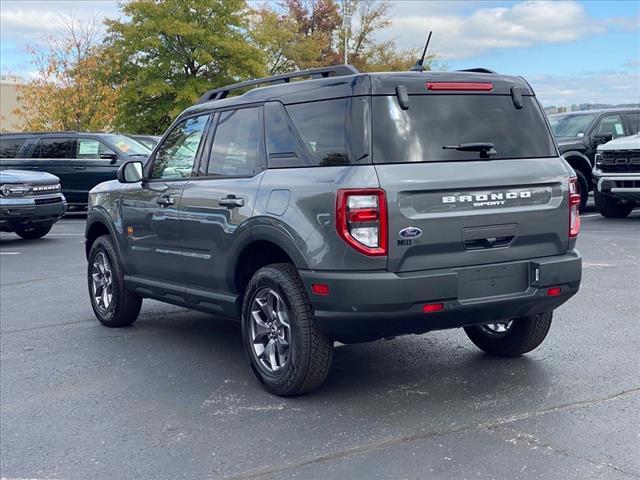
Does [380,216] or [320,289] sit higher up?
[380,216]

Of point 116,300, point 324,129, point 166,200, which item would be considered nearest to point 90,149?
point 116,300

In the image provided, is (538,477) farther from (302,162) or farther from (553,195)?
(302,162)

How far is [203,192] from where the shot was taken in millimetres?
5836

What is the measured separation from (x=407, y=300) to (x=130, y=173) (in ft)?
10.8

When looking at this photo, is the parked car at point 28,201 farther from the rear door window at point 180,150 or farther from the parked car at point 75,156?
the rear door window at point 180,150

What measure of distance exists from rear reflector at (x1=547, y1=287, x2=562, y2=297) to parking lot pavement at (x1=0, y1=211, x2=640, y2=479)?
602 mm

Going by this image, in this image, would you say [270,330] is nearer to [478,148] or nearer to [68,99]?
[478,148]

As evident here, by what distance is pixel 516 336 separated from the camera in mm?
5723

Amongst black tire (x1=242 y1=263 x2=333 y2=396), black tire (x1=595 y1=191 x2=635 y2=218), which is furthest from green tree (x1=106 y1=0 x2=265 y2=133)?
black tire (x1=242 y1=263 x2=333 y2=396)

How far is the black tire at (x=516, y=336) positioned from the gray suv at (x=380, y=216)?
11 millimetres

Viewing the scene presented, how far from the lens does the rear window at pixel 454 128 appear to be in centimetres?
471

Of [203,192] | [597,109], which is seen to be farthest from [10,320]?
[597,109]

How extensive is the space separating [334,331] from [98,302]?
3.58 metres

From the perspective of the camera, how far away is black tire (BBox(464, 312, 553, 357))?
18.5ft
